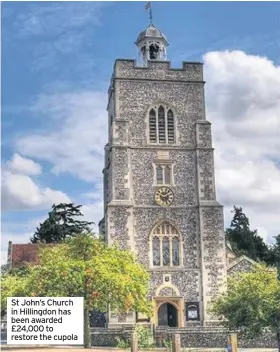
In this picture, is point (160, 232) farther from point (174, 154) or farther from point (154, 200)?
point (174, 154)

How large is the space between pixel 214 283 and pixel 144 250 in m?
4.88

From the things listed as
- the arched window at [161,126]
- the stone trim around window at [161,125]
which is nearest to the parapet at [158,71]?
the stone trim around window at [161,125]

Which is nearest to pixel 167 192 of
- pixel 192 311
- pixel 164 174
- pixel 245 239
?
pixel 164 174

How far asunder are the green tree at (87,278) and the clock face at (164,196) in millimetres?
9413

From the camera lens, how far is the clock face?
38219 mm

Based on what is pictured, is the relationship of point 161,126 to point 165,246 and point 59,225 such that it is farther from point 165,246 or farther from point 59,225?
point 59,225

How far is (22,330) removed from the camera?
44.7 feet

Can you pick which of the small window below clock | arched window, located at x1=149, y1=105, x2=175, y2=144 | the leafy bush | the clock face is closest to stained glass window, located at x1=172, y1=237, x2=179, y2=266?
the clock face

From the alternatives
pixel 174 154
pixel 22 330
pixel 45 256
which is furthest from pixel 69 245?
pixel 22 330

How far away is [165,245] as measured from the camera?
124ft

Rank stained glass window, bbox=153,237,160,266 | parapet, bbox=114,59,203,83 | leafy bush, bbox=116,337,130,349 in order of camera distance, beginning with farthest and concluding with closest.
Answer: parapet, bbox=114,59,203,83
stained glass window, bbox=153,237,160,266
leafy bush, bbox=116,337,130,349

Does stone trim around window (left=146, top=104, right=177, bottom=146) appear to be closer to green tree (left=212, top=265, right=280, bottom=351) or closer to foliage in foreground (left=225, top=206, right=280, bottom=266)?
green tree (left=212, top=265, right=280, bottom=351)
